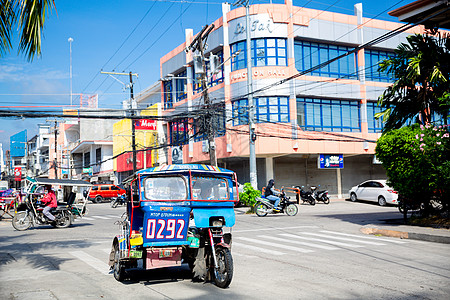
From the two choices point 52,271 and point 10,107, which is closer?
point 52,271

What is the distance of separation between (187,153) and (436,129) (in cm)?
2870

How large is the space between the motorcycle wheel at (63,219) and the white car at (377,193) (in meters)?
20.0

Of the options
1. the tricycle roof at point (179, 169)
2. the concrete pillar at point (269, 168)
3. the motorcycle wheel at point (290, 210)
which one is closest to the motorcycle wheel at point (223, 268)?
the tricycle roof at point (179, 169)

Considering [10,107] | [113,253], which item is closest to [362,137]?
[10,107]

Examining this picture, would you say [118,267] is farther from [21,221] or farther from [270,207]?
[270,207]

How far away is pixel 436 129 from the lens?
51.2ft

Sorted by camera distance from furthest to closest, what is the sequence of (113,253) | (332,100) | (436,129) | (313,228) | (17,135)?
(17,135) → (332,100) → (313,228) → (436,129) → (113,253)

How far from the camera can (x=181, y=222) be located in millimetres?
7590

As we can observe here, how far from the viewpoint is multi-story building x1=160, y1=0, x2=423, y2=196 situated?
3425 cm

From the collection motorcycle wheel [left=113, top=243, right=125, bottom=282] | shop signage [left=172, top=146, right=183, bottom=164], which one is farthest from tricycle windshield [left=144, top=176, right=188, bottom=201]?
shop signage [left=172, top=146, right=183, bottom=164]

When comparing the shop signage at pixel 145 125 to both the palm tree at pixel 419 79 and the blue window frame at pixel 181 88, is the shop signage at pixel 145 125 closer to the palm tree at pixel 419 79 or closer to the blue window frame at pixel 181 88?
Answer: the blue window frame at pixel 181 88

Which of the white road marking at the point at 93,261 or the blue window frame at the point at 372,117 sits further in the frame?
the blue window frame at the point at 372,117

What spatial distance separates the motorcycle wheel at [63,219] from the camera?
1878cm

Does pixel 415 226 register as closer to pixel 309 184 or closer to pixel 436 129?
pixel 436 129
